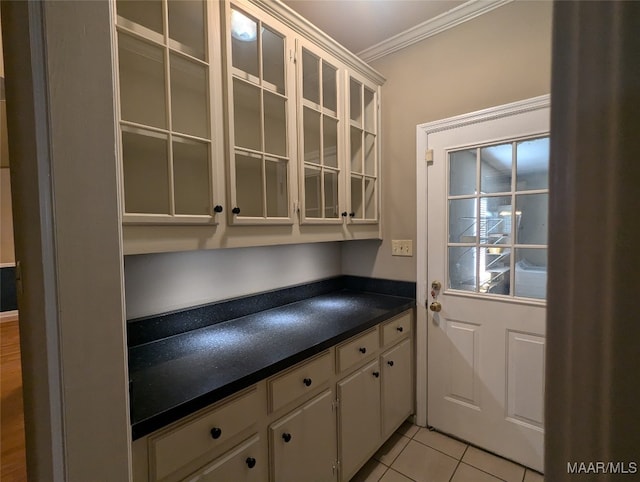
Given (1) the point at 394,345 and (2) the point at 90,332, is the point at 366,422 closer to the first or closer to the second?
(1) the point at 394,345

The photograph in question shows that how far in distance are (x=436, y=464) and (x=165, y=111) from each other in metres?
2.27

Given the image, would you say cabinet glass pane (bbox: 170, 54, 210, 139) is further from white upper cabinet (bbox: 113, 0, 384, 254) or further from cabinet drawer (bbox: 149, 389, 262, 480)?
cabinet drawer (bbox: 149, 389, 262, 480)

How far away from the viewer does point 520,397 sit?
5.74ft

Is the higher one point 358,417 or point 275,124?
point 275,124

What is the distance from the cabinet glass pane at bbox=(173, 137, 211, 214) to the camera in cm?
118

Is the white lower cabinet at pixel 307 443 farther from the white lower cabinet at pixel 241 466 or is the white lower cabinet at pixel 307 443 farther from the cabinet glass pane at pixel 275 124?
the cabinet glass pane at pixel 275 124

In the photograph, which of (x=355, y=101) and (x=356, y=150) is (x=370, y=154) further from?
(x=355, y=101)

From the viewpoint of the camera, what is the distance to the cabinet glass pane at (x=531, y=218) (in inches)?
65.7

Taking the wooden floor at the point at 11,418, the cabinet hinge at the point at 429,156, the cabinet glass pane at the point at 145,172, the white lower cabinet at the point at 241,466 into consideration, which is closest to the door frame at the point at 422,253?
the cabinet hinge at the point at 429,156

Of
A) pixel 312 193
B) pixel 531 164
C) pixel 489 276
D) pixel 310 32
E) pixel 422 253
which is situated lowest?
pixel 489 276

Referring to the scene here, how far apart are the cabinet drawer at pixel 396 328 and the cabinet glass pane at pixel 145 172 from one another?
135 centimetres

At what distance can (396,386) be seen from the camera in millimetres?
1910

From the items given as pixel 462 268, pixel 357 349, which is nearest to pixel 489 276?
pixel 462 268

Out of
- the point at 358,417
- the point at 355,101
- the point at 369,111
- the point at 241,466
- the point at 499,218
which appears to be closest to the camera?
the point at 241,466
